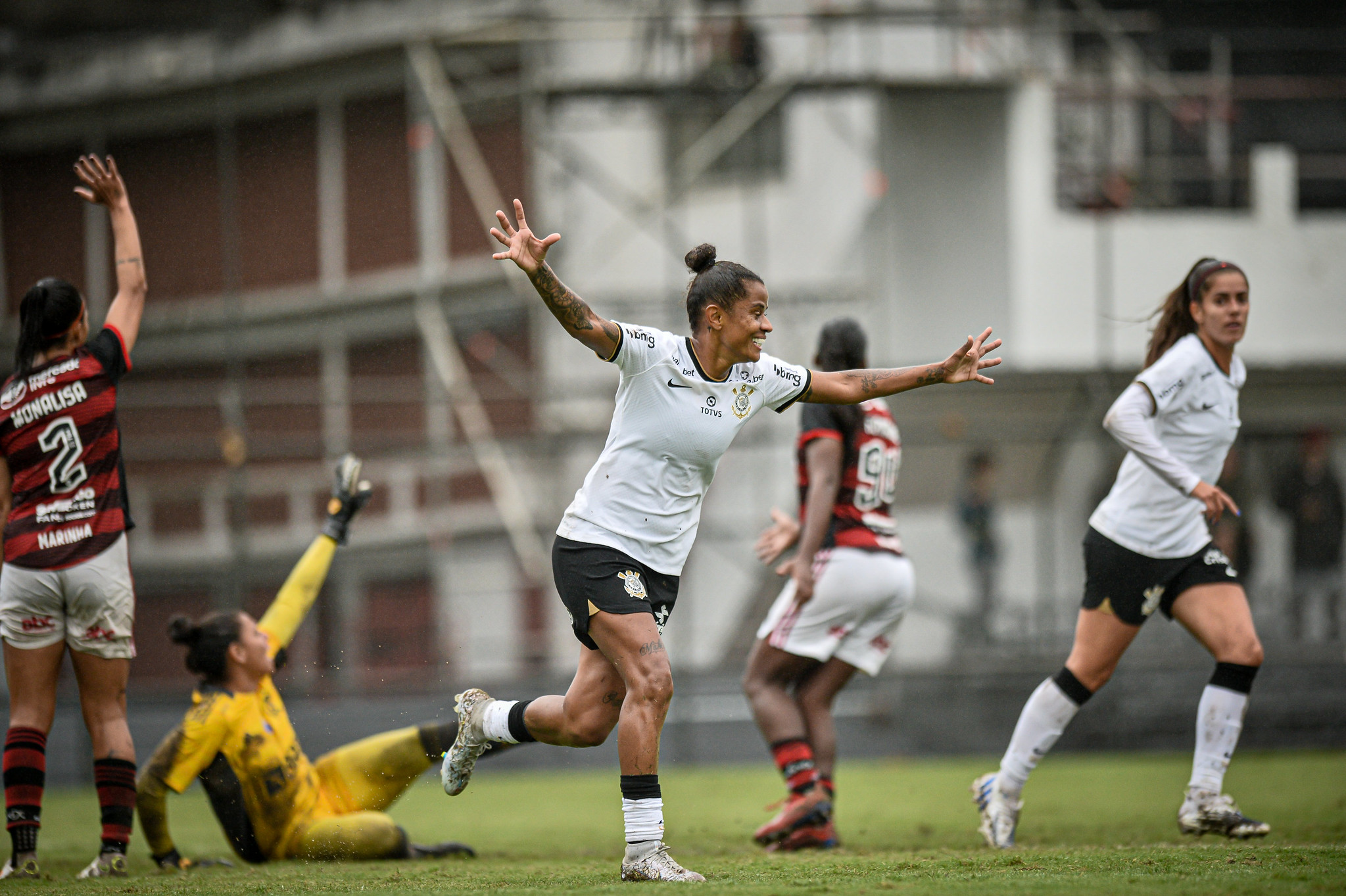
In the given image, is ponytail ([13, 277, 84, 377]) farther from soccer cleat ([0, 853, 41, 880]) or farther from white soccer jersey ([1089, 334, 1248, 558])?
white soccer jersey ([1089, 334, 1248, 558])

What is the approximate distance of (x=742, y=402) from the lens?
16.2 feet

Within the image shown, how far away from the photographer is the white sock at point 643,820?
4.45 meters

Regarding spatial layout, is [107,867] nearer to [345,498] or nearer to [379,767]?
[379,767]

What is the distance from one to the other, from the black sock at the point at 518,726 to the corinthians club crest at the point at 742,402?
1.33 meters

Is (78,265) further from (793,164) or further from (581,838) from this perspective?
(581,838)

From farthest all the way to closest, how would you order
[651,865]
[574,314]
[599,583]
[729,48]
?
[729,48] < [599,583] < [574,314] < [651,865]

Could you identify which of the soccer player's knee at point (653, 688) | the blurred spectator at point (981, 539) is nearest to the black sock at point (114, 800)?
the soccer player's knee at point (653, 688)

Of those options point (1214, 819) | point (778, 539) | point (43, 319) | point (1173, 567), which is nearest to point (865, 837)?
point (778, 539)

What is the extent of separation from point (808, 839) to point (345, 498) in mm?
2594

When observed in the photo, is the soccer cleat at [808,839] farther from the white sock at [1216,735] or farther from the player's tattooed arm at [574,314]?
the player's tattooed arm at [574,314]

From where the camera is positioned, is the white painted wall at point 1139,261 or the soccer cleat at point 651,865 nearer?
the soccer cleat at point 651,865

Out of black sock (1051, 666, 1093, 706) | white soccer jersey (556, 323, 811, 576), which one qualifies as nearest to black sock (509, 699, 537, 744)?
white soccer jersey (556, 323, 811, 576)

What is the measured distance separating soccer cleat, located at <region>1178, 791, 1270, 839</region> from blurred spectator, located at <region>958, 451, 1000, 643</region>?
711 cm

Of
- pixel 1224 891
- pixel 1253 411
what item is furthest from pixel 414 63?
pixel 1224 891
